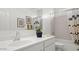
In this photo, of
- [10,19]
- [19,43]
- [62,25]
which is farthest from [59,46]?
[10,19]

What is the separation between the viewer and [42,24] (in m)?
1.46

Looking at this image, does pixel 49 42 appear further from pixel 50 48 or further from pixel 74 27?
pixel 74 27

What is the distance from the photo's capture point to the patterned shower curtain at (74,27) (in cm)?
136

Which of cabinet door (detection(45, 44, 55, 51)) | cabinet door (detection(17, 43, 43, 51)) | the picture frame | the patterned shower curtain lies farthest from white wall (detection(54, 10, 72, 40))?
the picture frame

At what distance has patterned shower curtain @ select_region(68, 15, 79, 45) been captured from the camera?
53.6 inches

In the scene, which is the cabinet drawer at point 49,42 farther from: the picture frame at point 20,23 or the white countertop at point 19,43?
the picture frame at point 20,23

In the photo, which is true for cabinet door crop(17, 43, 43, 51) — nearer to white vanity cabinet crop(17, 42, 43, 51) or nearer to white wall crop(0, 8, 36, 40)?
white vanity cabinet crop(17, 42, 43, 51)

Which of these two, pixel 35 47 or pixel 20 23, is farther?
pixel 20 23

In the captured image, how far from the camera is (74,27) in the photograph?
4.51 ft

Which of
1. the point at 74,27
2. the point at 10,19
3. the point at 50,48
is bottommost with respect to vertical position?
the point at 50,48

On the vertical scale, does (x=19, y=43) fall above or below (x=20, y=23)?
below
